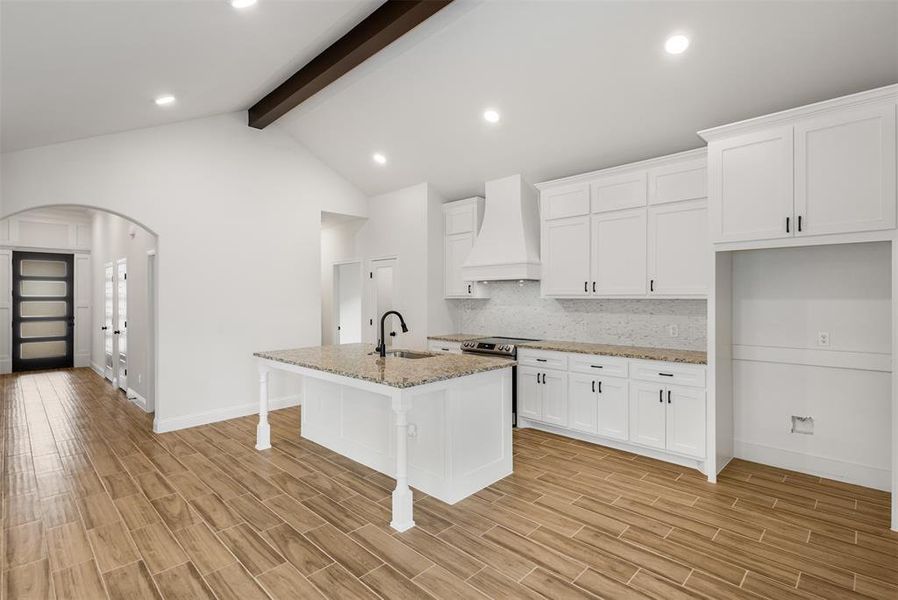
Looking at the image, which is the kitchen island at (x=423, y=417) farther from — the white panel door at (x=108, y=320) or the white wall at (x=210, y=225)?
the white panel door at (x=108, y=320)

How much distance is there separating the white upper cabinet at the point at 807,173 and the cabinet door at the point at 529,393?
2117 millimetres

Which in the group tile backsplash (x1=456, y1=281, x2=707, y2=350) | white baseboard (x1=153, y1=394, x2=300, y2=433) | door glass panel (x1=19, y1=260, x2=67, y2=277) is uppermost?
door glass panel (x1=19, y1=260, x2=67, y2=277)

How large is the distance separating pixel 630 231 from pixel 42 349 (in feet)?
34.8

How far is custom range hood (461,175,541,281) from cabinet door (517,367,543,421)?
1.04 meters

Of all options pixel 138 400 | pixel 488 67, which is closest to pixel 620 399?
pixel 488 67

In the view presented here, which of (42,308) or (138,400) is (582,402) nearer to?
(138,400)

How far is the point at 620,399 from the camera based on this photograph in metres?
4.01

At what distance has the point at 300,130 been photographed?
5.68m

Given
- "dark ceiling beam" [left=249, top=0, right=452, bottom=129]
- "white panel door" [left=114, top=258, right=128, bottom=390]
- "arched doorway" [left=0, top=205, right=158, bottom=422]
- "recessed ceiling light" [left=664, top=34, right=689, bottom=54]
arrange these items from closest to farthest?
"recessed ceiling light" [left=664, top=34, right=689, bottom=54] → "dark ceiling beam" [left=249, top=0, right=452, bottom=129] → "white panel door" [left=114, top=258, right=128, bottom=390] → "arched doorway" [left=0, top=205, right=158, bottom=422]

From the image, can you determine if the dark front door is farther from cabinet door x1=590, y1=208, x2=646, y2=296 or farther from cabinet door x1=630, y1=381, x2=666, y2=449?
cabinet door x1=630, y1=381, x2=666, y2=449

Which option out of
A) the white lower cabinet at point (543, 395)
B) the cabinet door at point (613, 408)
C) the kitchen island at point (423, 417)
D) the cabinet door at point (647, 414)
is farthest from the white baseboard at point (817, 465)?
the kitchen island at point (423, 417)

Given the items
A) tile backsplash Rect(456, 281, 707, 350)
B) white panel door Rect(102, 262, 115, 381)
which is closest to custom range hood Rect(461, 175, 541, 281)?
tile backsplash Rect(456, 281, 707, 350)

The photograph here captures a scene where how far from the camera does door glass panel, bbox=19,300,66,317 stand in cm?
831

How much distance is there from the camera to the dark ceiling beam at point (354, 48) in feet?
10.4
